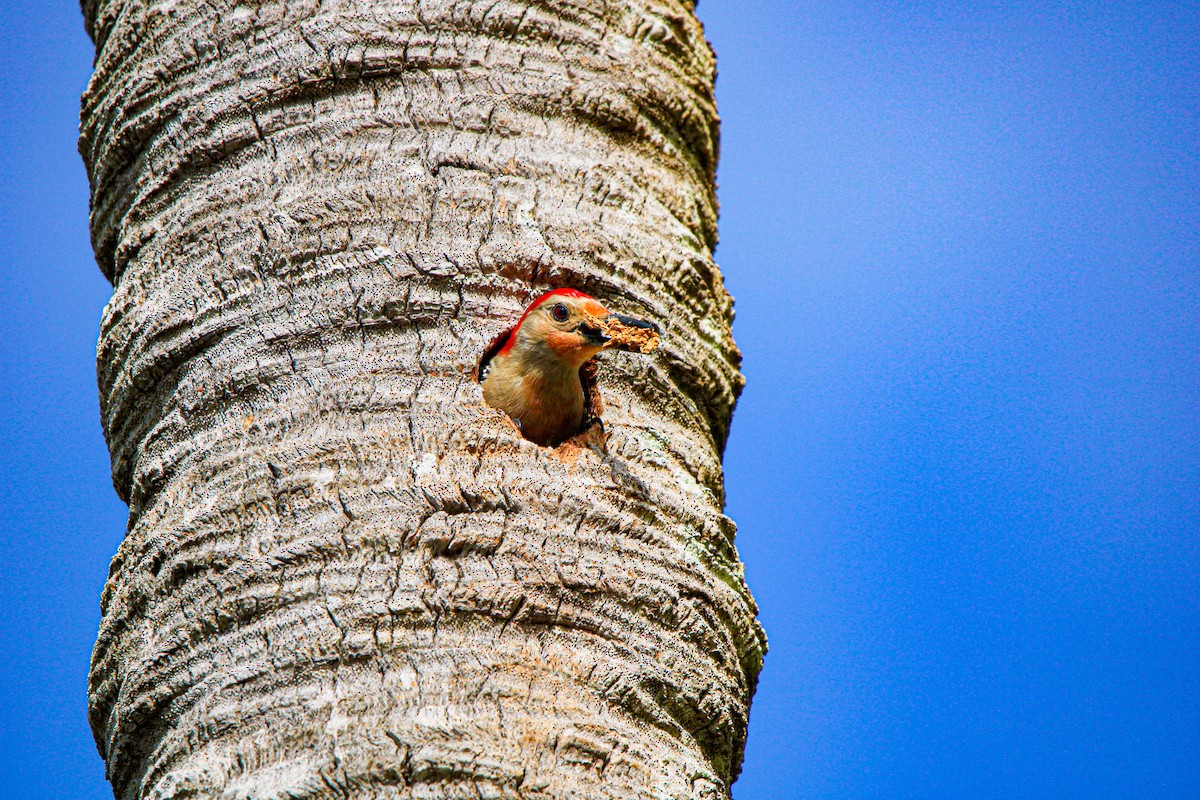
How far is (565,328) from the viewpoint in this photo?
2.70 m

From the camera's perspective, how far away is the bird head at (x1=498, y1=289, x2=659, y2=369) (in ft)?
8.54

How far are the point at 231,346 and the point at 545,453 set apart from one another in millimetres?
720

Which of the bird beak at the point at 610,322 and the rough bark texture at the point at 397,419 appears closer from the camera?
the rough bark texture at the point at 397,419

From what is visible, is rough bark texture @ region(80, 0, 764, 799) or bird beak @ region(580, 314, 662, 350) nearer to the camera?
rough bark texture @ region(80, 0, 764, 799)

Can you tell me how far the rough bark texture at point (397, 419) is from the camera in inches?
A: 80.8

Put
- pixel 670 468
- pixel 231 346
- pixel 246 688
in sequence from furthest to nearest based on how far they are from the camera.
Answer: pixel 670 468, pixel 231 346, pixel 246 688

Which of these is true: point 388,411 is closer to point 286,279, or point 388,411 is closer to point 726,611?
point 286,279

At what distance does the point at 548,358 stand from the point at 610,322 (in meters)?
0.20

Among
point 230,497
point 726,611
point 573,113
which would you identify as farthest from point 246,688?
point 573,113

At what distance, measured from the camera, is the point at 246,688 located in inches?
81.9

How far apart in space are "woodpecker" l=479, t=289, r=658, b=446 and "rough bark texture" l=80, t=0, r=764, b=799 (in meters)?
0.07

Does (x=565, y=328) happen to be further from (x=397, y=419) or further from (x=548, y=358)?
(x=397, y=419)

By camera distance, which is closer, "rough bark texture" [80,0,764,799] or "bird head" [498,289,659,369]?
"rough bark texture" [80,0,764,799]

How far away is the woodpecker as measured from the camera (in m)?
2.61
